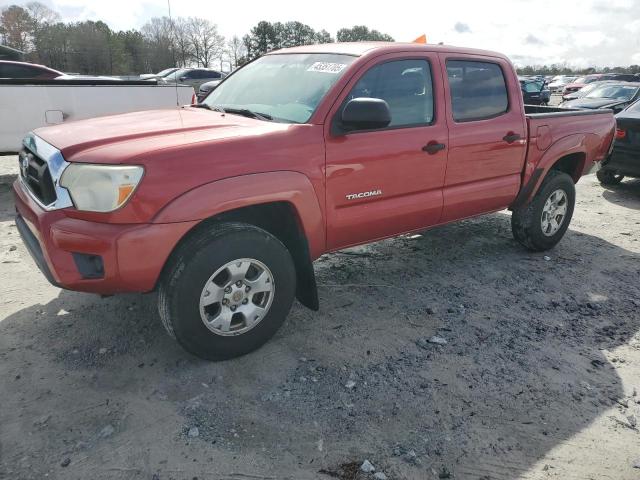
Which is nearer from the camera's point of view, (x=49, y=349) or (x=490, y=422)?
(x=490, y=422)

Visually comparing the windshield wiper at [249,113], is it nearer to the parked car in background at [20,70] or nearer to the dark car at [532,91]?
the parked car in background at [20,70]

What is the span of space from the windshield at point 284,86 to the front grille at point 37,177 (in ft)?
4.36

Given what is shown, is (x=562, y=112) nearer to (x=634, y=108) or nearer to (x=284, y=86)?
(x=284, y=86)

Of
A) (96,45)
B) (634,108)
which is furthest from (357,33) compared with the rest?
(634,108)

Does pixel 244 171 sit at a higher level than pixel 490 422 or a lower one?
higher

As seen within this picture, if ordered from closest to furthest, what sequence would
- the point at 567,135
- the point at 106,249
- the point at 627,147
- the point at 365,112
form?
1. the point at 106,249
2. the point at 365,112
3. the point at 567,135
4. the point at 627,147

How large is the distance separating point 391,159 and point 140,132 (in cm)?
161

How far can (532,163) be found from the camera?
4504 millimetres

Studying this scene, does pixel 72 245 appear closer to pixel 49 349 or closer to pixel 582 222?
pixel 49 349

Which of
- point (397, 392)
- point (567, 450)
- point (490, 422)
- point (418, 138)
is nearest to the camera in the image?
point (567, 450)

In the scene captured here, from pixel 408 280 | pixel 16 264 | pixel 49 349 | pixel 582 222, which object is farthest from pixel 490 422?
pixel 582 222

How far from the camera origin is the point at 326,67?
11.2ft

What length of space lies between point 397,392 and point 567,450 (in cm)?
87

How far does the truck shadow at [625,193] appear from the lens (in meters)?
7.33
